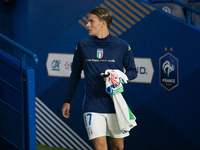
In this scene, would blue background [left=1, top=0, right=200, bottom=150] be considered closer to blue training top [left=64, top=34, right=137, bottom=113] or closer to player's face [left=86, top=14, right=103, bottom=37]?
blue training top [left=64, top=34, right=137, bottom=113]

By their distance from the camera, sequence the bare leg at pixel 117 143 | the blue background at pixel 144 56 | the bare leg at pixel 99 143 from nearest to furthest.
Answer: the bare leg at pixel 99 143 < the bare leg at pixel 117 143 < the blue background at pixel 144 56

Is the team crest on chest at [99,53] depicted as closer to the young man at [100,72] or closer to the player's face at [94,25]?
the young man at [100,72]

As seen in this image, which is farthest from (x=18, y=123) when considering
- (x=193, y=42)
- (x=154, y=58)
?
(x=193, y=42)

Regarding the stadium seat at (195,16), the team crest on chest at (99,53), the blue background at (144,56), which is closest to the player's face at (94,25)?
the team crest on chest at (99,53)

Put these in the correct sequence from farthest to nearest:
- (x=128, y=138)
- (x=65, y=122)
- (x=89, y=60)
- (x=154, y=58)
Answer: (x=65, y=122) → (x=128, y=138) → (x=154, y=58) → (x=89, y=60)

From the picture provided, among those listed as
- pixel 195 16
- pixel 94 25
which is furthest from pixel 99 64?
pixel 195 16

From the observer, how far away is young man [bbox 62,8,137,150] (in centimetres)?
278

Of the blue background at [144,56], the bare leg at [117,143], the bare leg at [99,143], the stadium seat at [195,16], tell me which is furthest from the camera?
the stadium seat at [195,16]

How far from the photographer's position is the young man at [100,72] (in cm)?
278

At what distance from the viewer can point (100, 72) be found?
9.20ft

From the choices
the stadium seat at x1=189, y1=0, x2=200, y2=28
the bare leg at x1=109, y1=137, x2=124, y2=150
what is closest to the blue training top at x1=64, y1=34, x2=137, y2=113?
the bare leg at x1=109, y1=137, x2=124, y2=150

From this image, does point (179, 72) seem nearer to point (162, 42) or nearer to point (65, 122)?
point (162, 42)

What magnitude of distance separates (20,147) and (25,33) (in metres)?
2.11

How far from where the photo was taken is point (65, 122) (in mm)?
4684
